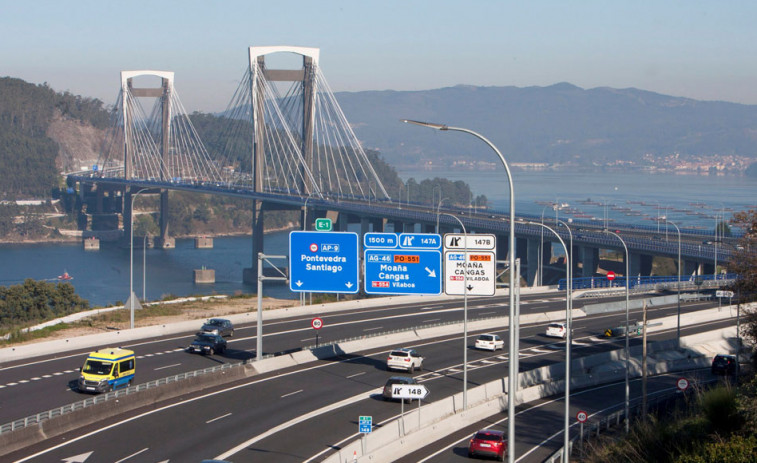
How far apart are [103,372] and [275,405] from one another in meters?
5.96

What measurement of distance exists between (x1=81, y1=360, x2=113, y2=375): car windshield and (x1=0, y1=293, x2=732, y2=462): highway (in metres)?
0.91

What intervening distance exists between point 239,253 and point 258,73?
4827 cm

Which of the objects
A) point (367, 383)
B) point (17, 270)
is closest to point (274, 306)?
point (367, 383)

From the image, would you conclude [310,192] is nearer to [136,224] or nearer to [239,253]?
[239,253]

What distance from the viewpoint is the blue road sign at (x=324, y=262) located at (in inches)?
1180

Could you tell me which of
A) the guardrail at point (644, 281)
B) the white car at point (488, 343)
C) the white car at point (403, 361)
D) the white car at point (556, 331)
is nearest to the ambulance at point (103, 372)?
the white car at point (403, 361)

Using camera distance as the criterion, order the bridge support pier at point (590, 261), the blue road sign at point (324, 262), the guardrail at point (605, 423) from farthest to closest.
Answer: the bridge support pier at point (590, 261)
the blue road sign at point (324, 262)
the guardrail at point (605, 423)

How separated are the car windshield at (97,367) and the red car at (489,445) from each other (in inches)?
503

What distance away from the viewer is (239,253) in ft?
494

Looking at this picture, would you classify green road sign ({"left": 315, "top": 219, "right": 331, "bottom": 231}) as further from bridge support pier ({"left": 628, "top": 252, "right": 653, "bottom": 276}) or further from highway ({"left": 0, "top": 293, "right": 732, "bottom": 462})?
bridge support pier ({"left": 628, "top": 252, "right": 653, "bottom": 276})

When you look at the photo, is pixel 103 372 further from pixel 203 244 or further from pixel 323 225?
pixel 203 244

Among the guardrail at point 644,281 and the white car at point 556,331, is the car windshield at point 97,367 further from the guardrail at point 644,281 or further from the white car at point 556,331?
the guardrail at point 644,281

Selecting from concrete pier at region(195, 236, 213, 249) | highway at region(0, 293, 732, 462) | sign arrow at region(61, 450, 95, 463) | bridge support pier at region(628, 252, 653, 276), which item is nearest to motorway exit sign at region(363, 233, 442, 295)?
highway at region(0, 293, 732, 462)

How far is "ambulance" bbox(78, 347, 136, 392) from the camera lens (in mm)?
29203
